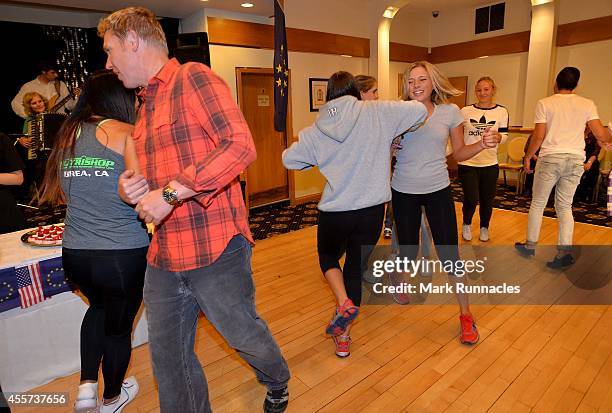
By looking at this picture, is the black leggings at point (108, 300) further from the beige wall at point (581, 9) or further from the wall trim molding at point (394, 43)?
the beige wall at point (581, 9)

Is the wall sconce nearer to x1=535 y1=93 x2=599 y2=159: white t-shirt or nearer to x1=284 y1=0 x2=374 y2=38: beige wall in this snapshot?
x1=284 y1=0 x2=374 y2=38: beige wall

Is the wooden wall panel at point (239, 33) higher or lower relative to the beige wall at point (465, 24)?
lower

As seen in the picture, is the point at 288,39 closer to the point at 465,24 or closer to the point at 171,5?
the point at 171,5

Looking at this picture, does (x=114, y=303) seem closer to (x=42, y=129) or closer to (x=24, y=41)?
(x=42, y=129)

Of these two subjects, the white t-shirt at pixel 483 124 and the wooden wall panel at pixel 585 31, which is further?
the wooden wall panel at pixel 585 31

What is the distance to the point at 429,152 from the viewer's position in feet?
7.38

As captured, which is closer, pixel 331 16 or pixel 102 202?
pixel 102 202

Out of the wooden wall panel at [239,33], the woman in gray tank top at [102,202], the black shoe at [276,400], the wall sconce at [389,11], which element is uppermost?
the wall sconce at [389,11]

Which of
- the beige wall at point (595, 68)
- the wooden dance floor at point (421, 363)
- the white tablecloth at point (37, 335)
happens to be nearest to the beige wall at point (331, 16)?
the beige wall at point (595, 68)

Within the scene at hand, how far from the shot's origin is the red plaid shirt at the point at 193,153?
1.10m

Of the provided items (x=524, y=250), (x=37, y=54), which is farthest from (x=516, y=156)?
(x=37, y=54)

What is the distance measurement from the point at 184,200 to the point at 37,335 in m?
1.52

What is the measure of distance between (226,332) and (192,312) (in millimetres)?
150

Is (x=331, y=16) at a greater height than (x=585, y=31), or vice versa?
(x=331, y=16)
